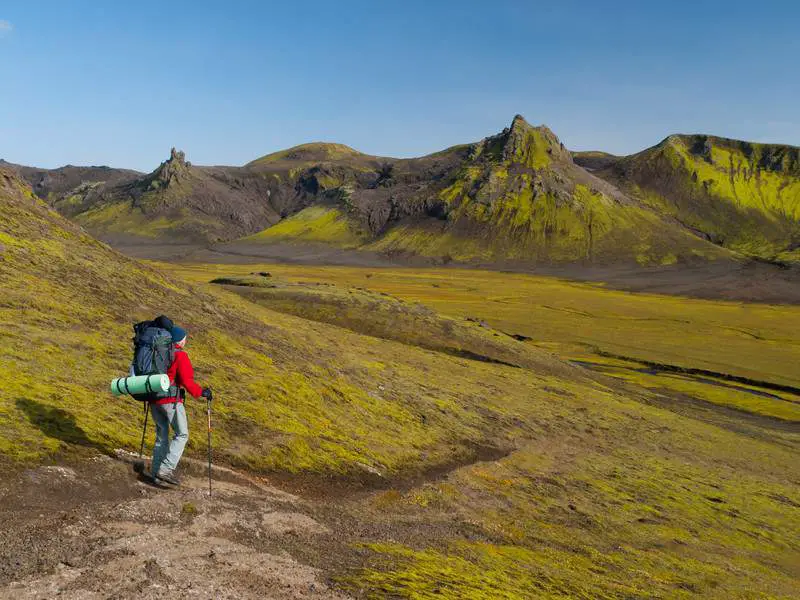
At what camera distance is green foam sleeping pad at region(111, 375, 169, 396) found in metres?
14.2

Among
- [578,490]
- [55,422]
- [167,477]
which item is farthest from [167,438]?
[578,490]

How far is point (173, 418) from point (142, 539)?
136 inches

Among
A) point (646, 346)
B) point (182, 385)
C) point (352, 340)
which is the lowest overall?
point (646, 346)

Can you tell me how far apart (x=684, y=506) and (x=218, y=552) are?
23.4 m

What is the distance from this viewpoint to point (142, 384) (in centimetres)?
1427

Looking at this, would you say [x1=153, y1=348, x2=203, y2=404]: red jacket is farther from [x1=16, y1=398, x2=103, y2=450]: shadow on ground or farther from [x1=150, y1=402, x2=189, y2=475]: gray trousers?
[x1=16, y1=398, x2=103, y2=450]: shadow on ground

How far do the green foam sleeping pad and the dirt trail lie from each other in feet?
7.49

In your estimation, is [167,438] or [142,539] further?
[167,438]

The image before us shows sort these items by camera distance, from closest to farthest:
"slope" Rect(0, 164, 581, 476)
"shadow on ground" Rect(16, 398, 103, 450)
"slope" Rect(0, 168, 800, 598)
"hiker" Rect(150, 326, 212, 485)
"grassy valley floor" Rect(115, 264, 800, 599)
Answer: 1. "slope" Rect(0, 168, 800, 598)
2. "hiker" Rect(150, 326, 212, 485)
3. "grassy valley floor" Rect(115, 264, 800, 599)
4. "shadow on ground" Rect(16, 398, 103, 450)
5. "slope" Rect(0, 164, 581, 476)

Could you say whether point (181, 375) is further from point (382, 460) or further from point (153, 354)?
point (382, 460)

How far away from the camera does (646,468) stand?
33.7 m

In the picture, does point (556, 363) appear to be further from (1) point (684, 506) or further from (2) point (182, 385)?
(2) point (182, 385)

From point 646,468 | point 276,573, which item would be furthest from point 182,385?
point 646,468

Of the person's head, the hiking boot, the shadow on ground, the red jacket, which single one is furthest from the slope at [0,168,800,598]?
the person's head
